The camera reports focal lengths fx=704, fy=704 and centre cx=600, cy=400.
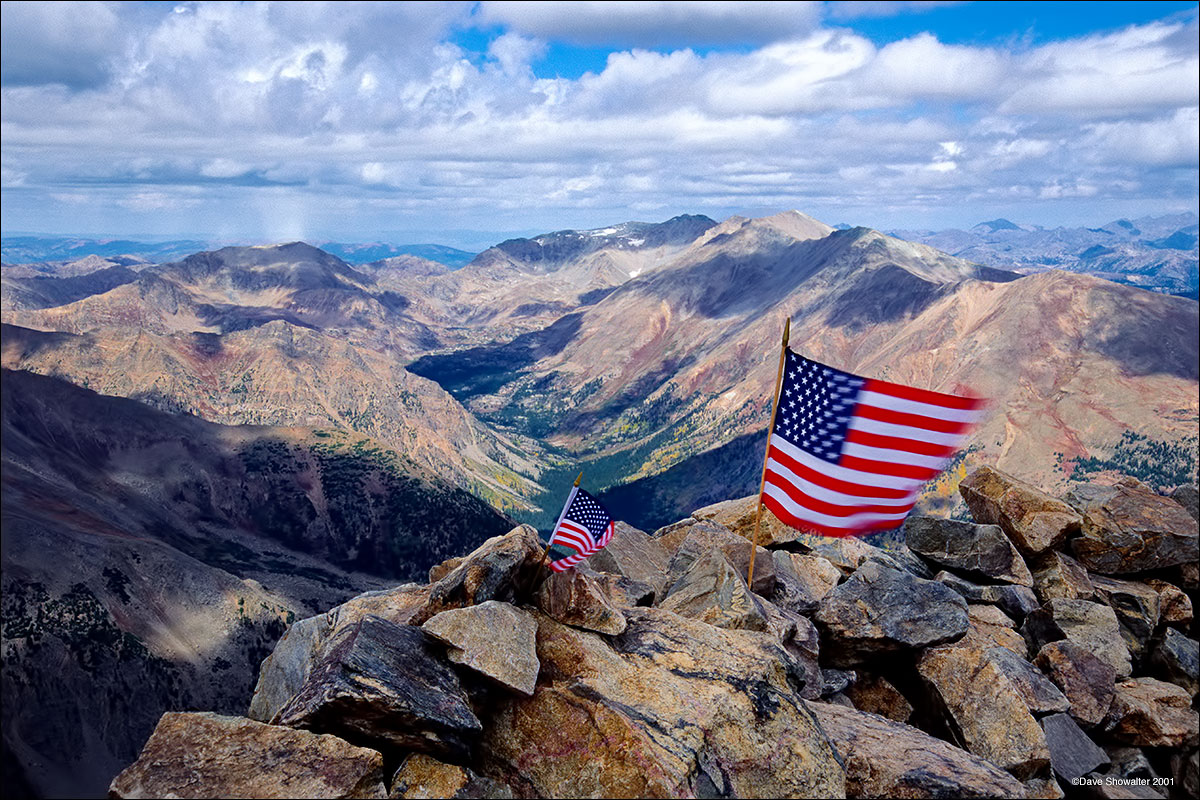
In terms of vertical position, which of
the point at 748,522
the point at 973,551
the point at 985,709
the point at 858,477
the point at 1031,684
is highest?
the point at 858,477

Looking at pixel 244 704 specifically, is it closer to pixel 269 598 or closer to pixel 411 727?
pixel 269 598

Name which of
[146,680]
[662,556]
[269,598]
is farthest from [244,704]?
[662,556]

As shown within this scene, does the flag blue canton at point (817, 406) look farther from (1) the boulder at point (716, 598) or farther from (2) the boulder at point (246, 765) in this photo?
(2) the boulder at point (246, 765)

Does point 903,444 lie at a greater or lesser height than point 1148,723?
greater

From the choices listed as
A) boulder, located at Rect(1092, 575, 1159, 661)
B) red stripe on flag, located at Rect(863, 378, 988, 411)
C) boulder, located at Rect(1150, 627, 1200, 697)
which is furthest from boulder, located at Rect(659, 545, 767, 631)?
boulder, located at Rect(1150, 627, 1200, 697)

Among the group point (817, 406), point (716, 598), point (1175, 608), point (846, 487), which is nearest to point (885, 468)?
point (846, 487)

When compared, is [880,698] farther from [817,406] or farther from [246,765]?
[246,765]

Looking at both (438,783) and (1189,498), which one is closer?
(438,783)
